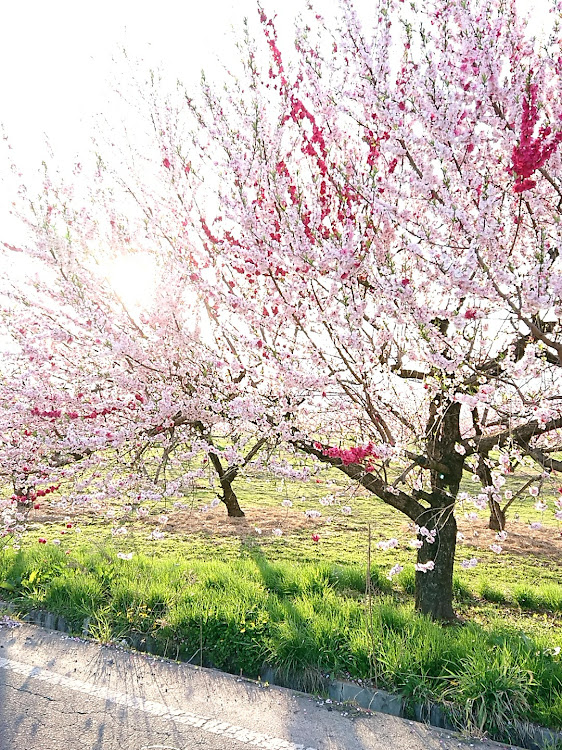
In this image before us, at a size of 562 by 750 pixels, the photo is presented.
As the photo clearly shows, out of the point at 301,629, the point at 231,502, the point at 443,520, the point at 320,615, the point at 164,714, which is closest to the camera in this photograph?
the point at 164,714

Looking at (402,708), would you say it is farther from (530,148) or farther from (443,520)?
(530,148)

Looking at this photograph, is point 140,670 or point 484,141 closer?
point 140,670

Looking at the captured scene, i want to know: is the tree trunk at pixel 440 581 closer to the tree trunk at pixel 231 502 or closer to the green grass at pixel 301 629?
the green grass at pixel 301 629

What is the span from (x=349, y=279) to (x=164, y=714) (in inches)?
128

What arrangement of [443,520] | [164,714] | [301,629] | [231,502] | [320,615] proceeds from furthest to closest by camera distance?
[231,502]
[443,520]
[320,615]
[301,629]
[164,714]

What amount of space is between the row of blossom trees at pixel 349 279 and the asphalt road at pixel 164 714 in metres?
1.69

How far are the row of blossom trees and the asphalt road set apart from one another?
169cm

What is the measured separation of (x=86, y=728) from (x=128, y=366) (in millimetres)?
3321

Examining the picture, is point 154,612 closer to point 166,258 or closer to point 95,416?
point 95,416

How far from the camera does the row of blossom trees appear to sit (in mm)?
4066

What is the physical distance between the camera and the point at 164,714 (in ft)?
11.9

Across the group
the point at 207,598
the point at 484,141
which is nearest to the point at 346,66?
the point at 484,141

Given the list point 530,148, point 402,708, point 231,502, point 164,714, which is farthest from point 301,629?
point 231,502

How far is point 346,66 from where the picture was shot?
14.9 feet
